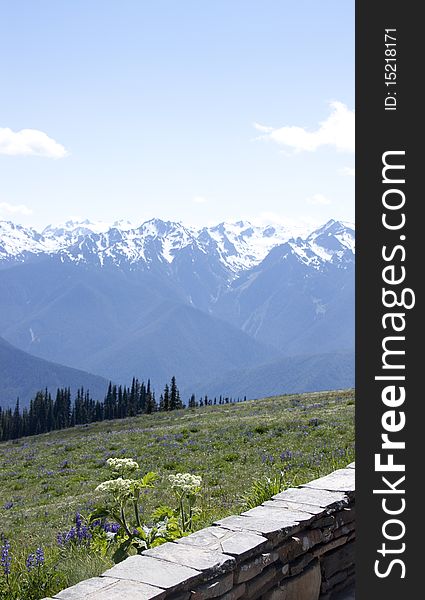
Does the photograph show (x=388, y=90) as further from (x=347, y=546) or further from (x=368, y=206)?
(x=347, y=546)

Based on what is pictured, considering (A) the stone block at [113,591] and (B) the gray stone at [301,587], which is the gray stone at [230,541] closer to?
(B) the gray stone at [301,587]

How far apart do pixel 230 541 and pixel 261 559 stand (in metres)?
0.37

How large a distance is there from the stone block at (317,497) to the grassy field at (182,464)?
3.49 ft

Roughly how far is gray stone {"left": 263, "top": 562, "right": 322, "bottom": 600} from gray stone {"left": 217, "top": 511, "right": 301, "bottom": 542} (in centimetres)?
53

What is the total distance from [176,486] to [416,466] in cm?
313

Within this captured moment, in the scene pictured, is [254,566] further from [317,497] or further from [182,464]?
[182,464]

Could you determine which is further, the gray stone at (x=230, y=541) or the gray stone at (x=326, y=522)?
the gray stone at (x=326, y=522)

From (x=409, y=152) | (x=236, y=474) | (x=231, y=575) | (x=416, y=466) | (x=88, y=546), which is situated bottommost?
(x=236, y=474)

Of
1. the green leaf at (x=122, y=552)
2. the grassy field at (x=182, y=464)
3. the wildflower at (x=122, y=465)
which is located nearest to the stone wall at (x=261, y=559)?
the green leaf at (x=122, y=552)

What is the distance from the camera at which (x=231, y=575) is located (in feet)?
18.4

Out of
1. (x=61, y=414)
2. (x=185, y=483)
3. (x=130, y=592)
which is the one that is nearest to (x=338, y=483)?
(x=185, y=483)

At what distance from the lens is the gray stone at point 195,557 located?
5.37 metres

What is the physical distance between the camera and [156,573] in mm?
5164

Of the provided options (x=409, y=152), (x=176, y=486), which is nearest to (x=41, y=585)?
(x=176, y=486)
